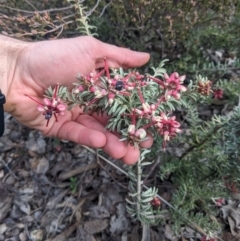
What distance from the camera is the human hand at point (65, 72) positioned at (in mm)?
2088

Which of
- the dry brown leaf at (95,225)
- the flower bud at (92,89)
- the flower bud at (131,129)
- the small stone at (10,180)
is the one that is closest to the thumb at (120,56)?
the flower bud at (92,89)

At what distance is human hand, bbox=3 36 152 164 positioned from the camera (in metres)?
2.09

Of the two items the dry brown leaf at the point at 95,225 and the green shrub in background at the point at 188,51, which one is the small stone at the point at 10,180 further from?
the green shrub in background at the point at 188,51

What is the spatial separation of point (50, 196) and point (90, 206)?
308 mm

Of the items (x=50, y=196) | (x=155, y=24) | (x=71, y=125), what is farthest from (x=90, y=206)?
(x=155, y=24)

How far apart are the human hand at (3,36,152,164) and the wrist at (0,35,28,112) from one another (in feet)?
0.04

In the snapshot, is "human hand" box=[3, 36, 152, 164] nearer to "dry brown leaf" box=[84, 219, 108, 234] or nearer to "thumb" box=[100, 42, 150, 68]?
"thumb" box=[100, 42, 150, 68]

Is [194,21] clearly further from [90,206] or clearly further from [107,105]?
[90,206]

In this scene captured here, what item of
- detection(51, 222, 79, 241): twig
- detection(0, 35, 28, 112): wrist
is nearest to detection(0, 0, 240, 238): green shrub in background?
detection(0, 35, 28, 112): wrist

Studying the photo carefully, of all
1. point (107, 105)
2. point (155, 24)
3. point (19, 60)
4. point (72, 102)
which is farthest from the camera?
point (155, 24)

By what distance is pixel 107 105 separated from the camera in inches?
63.7

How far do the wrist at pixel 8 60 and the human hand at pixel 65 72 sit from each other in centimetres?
1

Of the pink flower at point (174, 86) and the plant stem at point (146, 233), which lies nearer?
the pink flower at point (174, 86)

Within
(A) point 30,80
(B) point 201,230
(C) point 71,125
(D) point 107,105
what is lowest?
(B) point 201,230
